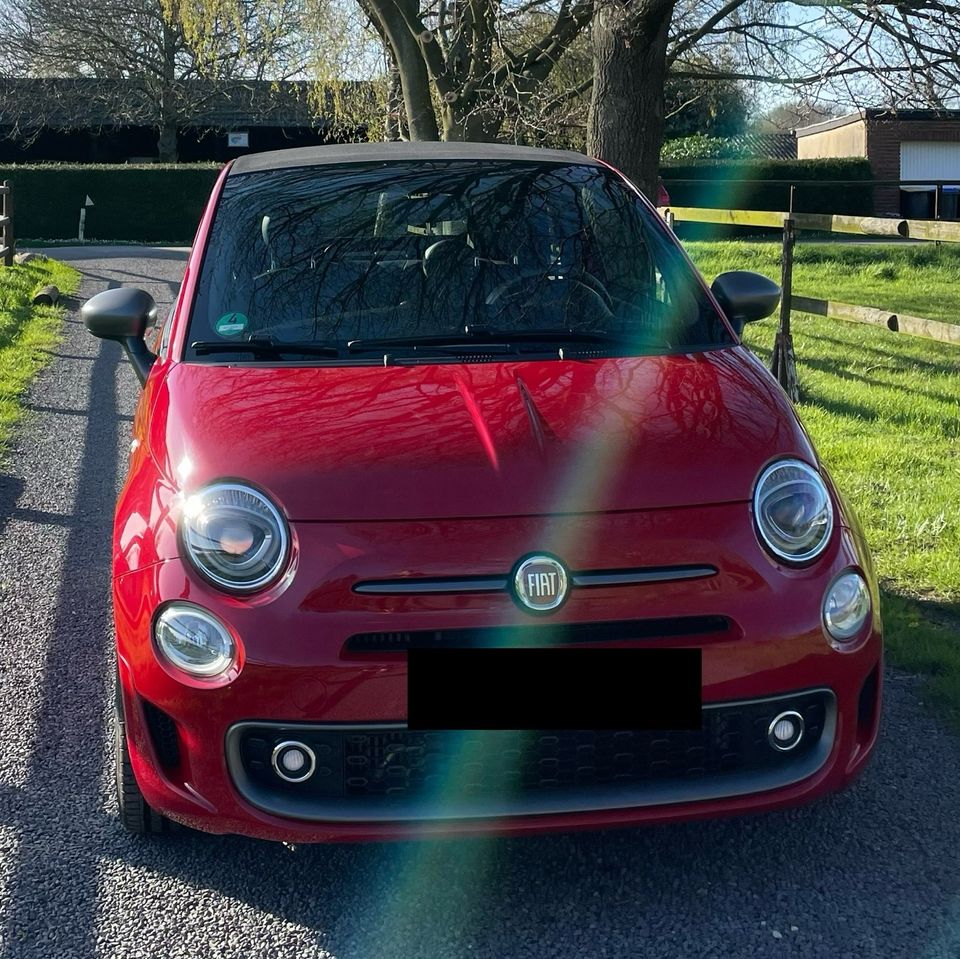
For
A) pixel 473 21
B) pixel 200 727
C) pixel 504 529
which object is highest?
pixel 473 21

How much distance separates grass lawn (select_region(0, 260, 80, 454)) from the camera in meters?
9.23

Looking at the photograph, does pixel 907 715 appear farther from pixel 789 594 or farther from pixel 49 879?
pixel 49 879

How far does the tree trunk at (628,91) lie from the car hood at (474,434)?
6576 millimetres

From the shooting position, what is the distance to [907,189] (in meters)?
35.2

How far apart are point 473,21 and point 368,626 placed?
48.5 ft

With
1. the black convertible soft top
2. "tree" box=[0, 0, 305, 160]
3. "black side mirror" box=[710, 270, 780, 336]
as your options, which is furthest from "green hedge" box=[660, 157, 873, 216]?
"black side mirror" box=[710, 270, 780, 336]

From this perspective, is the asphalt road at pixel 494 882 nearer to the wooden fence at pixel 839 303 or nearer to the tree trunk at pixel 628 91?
the wooden fence at pixel 839 303

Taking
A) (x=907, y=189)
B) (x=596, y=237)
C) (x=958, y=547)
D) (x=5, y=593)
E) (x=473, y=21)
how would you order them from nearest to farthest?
1. (x=596, y=237)
2. (x=5, y=593)
3. (x=958, y=547)
4. (x=473, y=21)
5. (x=907, y=189)

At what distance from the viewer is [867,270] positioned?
735 inches

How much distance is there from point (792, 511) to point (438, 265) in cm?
151

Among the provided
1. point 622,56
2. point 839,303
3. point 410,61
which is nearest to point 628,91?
point 622,56

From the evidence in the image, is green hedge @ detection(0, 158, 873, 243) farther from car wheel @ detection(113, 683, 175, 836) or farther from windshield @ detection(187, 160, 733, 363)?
car wheel @ detection(113, 683, 175, 836)

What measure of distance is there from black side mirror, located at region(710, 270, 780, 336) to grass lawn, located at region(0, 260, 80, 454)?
16.4 feet

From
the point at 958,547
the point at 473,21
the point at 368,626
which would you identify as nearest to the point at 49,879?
the point at 368,626
